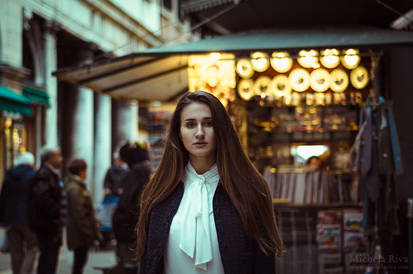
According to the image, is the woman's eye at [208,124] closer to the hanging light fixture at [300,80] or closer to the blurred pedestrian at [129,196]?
the blurred pedestrian at [129,196]

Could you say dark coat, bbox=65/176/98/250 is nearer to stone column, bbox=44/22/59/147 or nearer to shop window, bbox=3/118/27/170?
shop window, bbox=3/118/27/170

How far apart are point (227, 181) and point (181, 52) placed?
14.1ft

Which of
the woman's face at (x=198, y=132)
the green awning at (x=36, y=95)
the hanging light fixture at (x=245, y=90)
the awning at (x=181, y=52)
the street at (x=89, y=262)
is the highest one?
the green awning at (x=36, y=95)

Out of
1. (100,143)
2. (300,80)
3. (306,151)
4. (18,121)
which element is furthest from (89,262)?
(100,143)

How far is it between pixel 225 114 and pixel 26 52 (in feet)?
48.8

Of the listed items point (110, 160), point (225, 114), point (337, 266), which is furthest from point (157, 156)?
point (110, 160)

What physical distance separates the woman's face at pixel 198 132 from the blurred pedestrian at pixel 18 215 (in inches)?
229

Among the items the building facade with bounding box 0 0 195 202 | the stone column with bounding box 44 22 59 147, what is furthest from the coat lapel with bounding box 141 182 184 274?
the stone column with bounding box 44 22 59 147

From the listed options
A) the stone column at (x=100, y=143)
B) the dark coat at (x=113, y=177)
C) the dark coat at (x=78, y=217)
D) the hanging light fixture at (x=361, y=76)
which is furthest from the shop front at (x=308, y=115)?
the stone column at (x=100, y=143)

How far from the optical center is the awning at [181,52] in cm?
718

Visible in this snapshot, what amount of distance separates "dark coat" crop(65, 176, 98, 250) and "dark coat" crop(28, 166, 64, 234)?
0.47m

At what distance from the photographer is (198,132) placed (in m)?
3.31

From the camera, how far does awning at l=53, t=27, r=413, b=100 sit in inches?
283

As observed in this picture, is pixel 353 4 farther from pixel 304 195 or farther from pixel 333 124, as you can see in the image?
pixel 304 195
